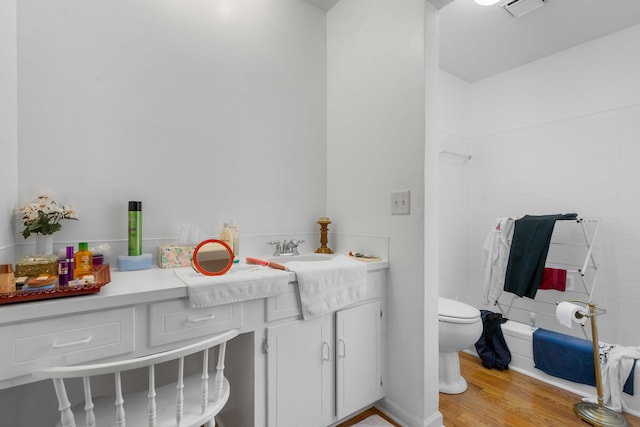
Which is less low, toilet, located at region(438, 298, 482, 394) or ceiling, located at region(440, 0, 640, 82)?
ceiling, located at region(440, 0, 640, 82)

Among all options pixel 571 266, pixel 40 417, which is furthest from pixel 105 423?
pixel 571 266

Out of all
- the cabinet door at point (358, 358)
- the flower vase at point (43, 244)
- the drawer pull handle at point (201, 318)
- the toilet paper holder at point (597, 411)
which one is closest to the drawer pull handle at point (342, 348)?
the cabinet door at point (358, 358)

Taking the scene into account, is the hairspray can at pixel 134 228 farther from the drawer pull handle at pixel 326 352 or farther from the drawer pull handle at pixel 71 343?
the drawer pull handle at pixel 326 352

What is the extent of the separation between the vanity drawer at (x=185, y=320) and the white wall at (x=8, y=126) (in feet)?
2.09

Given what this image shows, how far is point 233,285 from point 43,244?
0.80 meters

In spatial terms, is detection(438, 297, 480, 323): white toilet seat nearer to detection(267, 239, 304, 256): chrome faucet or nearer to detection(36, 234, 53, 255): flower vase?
detection(267, 239, 304, 256): chrome faucet

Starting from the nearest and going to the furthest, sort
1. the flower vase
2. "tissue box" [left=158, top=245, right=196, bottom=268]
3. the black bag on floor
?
1. the flower vase
2. "tissue box" [left=158, top=245, right=196, bottom=268]
3. the black bag on floor

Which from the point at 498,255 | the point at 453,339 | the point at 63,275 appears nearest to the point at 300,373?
the point at 63,275

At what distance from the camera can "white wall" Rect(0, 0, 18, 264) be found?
1.15 m

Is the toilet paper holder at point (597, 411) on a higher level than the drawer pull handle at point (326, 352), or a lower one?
lower

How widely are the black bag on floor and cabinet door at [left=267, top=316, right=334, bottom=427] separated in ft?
4.86

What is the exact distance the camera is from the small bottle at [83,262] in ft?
3.84

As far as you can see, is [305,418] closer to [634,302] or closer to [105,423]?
[105,423]

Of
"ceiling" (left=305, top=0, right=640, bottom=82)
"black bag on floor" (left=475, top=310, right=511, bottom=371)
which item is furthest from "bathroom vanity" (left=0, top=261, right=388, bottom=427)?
"ceiling" (left=305, top=0, right=640, bottom=82)
